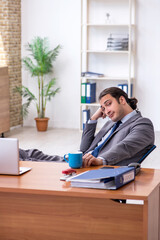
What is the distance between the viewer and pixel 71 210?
249 centimetres

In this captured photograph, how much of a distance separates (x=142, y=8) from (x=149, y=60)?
0.84 metres

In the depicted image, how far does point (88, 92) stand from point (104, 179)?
5383 mm

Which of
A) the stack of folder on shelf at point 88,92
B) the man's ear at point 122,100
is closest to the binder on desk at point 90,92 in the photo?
the stack of folder on shelf at point 88,92

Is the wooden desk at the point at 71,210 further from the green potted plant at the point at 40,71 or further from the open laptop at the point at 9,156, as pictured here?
the green potted plant at the point at 40,71

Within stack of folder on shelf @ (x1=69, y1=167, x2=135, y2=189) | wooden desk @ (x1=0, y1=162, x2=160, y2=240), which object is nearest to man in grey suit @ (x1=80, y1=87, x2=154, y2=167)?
wooden desk @ (x1=0, y1=162, x2=160, y2=240)

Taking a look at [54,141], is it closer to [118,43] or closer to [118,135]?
[118,43]

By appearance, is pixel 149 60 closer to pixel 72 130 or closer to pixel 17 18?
pixel 72 130

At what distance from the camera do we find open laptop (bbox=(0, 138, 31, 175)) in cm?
259

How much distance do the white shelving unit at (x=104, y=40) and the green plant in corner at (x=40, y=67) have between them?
0.53 m

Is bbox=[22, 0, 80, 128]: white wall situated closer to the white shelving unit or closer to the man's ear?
the white shelving unit

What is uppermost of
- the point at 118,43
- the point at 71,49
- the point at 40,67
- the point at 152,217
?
the point at 118,43

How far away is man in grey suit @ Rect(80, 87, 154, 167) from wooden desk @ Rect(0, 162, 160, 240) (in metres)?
0.28

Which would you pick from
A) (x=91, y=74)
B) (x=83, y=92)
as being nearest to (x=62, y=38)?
(x=91, y=74)

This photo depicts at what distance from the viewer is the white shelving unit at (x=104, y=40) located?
768cm
